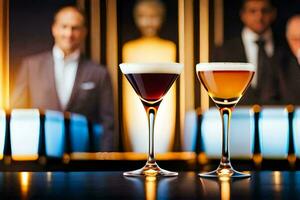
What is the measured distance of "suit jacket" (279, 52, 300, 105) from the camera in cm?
337

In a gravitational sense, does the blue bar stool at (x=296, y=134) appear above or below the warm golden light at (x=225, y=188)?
below

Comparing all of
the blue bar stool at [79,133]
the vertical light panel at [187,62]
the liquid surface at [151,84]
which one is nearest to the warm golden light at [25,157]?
the blue bar stool at [79,133]

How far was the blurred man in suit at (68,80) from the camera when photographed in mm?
3402

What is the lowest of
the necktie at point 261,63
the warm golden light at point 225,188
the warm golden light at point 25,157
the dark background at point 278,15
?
the warm golden light at point 25,157

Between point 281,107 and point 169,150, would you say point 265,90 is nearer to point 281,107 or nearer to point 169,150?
point 281,107

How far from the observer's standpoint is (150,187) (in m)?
0.59

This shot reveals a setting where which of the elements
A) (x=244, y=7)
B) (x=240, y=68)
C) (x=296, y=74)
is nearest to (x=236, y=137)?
(x=296, y=74)

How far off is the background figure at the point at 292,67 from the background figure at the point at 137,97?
21.0 inches

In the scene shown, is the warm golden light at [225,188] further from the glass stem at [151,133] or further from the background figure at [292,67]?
the background figure at [292,67]

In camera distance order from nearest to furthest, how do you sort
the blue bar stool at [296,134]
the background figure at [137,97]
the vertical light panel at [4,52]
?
the blue bar stool at [296,134] → the background figure at [137,97] → the vertical light panel at [4,52]

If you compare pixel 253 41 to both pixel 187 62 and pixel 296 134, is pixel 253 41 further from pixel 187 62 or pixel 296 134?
pixel 296 134

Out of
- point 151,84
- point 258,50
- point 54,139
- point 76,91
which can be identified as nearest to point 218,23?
point 258,50

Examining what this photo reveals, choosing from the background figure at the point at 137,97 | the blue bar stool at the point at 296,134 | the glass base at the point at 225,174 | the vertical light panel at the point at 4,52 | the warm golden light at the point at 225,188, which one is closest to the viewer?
the warm golden light at the point at 225,188

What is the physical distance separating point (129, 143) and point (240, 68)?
2637 millimetres
